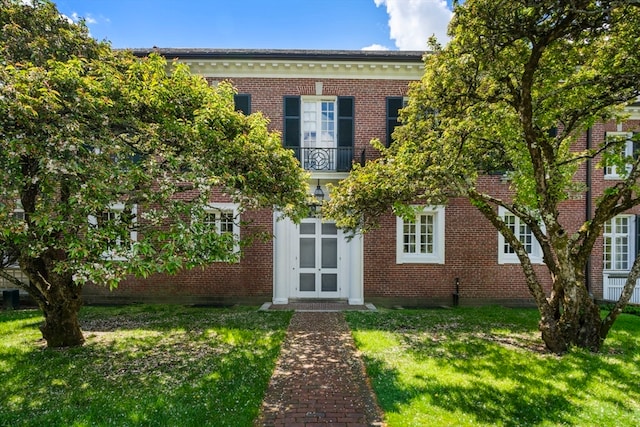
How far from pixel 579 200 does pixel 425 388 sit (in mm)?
9954

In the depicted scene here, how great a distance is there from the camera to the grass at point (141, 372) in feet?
12.5

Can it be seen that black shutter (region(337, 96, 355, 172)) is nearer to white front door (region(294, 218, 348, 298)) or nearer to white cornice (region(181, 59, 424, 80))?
white cornice (region(181, 59, 424, 80))

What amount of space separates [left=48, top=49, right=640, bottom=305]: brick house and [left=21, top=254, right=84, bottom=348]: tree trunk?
177 inches

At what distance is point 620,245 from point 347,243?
9.62m

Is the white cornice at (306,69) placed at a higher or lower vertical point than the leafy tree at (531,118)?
higher

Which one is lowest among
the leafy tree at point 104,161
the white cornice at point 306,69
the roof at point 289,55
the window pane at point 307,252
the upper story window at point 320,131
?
the window pane at point 307,252

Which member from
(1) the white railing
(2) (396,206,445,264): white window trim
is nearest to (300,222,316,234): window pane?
(2) (396,206,445,264): white window trim

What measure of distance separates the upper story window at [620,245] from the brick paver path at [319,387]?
10.5m

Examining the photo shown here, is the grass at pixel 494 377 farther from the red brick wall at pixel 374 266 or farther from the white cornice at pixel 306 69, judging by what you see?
the white cornice at pixel 306 69

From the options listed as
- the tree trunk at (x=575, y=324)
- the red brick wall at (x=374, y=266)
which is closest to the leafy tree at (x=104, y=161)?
the red brick wall at (x=374, y=266)

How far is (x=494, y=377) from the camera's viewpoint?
4867mm

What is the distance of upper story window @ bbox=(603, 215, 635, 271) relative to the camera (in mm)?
11453

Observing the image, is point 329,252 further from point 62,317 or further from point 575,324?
point 62,317

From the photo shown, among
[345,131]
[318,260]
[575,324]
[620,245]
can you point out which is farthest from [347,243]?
[620,245]
